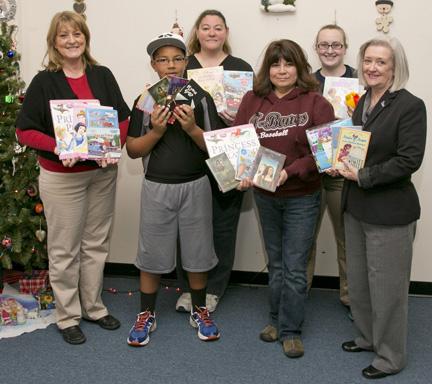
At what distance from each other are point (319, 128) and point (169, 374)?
150 centimetres

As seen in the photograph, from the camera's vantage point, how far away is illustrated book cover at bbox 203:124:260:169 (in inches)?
107

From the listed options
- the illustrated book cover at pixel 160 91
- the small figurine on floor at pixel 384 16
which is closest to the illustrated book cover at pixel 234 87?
the illustrated book cover at pixel 160 91

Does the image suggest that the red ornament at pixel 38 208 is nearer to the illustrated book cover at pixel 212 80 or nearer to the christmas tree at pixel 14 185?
the christmas tree at pixel 14 185

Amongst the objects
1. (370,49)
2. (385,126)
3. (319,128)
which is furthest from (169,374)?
(370,49)

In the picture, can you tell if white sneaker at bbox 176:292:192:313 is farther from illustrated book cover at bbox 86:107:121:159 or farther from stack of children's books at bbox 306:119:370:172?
stack of children's books at bbox 306:119:370:172

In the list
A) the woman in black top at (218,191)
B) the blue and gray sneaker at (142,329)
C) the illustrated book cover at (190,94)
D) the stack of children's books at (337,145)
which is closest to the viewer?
the stack of children's books at (337,145)

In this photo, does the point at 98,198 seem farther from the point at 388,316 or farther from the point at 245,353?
the point at 388,316

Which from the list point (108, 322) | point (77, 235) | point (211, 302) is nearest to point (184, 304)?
point (211, 302)

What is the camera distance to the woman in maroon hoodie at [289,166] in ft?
8.75

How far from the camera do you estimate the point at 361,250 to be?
2.75m

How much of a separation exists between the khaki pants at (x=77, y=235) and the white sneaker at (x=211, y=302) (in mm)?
685

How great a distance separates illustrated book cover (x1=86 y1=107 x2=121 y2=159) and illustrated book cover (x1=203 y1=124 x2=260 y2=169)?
20.1 inches

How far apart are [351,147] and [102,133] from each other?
1309 millimetres

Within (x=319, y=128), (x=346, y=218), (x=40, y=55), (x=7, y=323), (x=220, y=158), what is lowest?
(x=7, y=323)
